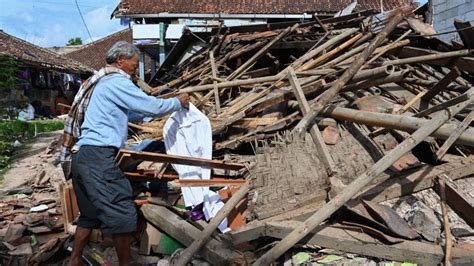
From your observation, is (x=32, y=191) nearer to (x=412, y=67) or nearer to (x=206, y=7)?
(x=412, y=67)

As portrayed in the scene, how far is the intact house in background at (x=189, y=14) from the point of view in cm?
1424

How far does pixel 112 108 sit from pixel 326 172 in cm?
163

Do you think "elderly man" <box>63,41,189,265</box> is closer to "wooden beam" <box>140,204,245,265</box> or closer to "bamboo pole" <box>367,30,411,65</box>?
"wooden beam" <box>140,204,245,265</box>

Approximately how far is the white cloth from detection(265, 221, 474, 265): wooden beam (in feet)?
2.27

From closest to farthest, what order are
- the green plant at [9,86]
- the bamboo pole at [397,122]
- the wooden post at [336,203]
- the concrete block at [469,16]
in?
1. the wooden post at [336,203]
2. the bamboo pole at [397,122]
3. the concrete block at [469,16]
4. the green plant at [9,86]

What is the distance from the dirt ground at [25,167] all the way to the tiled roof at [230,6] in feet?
20.7

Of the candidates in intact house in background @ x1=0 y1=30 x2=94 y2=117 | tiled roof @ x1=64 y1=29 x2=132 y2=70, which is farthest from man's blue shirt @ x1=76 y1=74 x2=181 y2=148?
tiled roof @ x1=64 y1=29 x2=132 y2=70

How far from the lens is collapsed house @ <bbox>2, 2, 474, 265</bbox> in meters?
2.78

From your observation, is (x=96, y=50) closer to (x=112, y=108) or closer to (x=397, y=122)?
(x=112, y=108)

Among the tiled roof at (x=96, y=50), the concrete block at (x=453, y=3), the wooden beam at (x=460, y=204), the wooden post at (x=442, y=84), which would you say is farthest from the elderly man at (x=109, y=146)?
the tiled roof at (x=96, y=50)

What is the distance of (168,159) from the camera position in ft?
10.4

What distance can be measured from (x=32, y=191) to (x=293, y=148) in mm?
3976

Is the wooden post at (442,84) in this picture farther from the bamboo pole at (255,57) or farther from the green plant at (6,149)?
the green plant at (6,149)

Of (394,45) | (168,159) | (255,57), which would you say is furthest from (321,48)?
(168,159)
